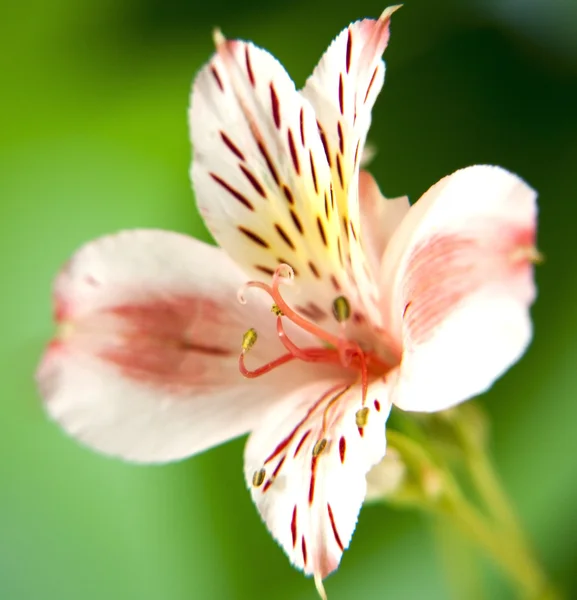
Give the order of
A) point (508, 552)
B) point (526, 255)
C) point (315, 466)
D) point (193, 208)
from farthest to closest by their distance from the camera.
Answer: point (193, 208) < point (508, 552) < point (315, 466) < point (526, 255)

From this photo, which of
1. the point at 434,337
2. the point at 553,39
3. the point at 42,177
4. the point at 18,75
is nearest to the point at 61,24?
the point at 18,75

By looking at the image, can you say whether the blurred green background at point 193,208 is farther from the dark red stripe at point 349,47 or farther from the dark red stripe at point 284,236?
the dark red stripe at point 349,47

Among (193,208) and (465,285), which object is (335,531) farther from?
(193,208)

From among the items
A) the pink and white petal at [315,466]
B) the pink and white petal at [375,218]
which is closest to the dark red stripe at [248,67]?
the pink and white petal at [375,218]

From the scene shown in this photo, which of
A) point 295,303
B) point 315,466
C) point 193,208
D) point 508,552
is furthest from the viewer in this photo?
point 193,208

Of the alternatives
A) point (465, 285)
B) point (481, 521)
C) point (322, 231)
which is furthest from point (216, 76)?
point (481, 521)

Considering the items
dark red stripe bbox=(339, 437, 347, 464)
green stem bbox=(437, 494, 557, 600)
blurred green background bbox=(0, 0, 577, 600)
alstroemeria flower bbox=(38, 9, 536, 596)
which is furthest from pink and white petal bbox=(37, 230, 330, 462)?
blurred green background bbox=(0, 0, 577, 600)

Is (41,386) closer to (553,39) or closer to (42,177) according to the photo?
(42,177)

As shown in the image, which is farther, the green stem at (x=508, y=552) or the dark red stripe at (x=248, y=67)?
the green stem at (x=508, y=552)

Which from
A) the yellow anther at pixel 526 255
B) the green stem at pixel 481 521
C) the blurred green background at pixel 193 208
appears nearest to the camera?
the yellow anther at pixel 526 255
